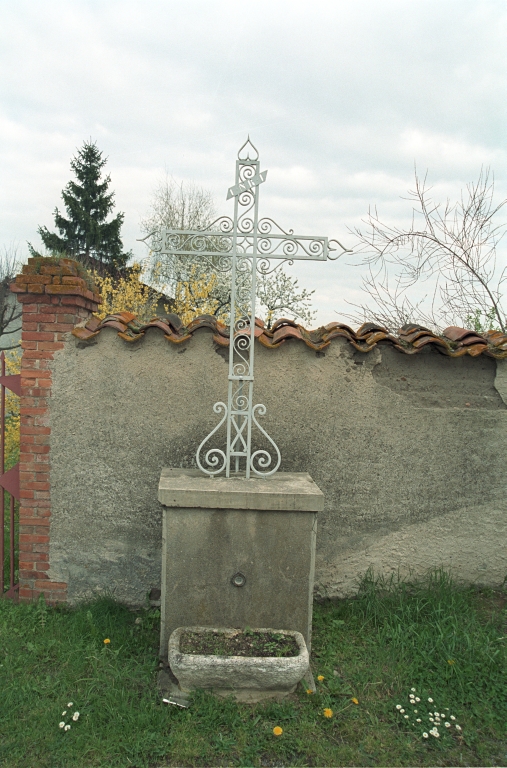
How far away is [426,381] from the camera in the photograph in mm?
3758

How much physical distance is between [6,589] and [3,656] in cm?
84

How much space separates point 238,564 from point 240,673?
1.77 feet

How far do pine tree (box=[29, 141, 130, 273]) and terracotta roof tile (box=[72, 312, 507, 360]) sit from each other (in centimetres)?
1702

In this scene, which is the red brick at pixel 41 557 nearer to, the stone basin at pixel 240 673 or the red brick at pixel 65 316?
the stone basin at pixel 240 673

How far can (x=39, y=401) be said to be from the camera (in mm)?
3564

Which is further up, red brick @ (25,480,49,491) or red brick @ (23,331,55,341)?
red brick @ (23,331,55,341)

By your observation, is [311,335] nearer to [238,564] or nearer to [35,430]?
[238,564]

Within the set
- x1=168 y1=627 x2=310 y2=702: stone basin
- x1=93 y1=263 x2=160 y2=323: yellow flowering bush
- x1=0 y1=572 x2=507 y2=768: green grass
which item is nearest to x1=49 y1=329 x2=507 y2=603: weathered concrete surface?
x1=0 y1=572 x2=507 y2=768: green grass

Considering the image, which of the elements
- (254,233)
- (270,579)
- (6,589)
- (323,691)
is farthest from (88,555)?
(254,233)

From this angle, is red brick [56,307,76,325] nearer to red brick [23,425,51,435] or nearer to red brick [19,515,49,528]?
red brick [23,425,51,435]

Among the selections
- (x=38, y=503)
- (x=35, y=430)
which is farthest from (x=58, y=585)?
(x=35, y=430)

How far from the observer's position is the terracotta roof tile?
11.6 ft

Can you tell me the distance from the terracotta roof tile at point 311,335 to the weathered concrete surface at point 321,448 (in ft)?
0.26

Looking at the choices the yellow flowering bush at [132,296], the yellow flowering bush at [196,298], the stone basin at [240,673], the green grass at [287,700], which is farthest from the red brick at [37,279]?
the yellow flowering bush at [132,296]
